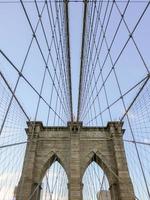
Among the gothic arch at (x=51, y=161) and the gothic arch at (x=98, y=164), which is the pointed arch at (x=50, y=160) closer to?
the gothic arch at (x=51, y=161)

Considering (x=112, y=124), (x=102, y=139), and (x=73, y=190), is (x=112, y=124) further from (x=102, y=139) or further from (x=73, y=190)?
(x=73, y=190)

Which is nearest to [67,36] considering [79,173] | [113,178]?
[79,173]

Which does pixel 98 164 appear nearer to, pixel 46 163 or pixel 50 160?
pixel 50 160

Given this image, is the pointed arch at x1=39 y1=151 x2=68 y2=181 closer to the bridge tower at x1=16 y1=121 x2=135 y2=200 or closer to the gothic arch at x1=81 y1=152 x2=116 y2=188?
the bridge tower at x1=16 y1=121 x2=135 y2=200

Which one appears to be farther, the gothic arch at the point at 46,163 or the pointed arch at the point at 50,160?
the pointed arch at the point at 50,160

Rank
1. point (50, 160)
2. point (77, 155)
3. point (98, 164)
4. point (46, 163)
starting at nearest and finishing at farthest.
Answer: point (77, 155) < point (46, 163) < point (50, 160) < point (98, 164)

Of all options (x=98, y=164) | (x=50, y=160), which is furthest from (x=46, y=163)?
(x=98, y=164)

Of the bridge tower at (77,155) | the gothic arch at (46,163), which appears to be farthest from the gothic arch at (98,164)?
the gothic arch at (46,163)

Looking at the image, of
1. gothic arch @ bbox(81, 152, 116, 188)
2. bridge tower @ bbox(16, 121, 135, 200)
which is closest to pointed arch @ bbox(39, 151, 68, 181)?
bridge tower @ bbox(16, 121, 135, 200)

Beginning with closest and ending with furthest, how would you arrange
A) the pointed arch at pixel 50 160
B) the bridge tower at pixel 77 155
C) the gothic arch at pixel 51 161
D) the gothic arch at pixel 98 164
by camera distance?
1. the bridge tower at pixel 77 155
2. the gothic arch at pixel 98 164
3. the pointed arch at pixel 50 160
4. the gothic arch at pixel 51 161
